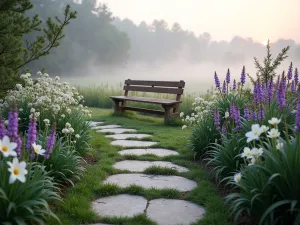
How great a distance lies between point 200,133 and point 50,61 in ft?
108

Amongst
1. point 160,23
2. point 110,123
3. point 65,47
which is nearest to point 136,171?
point 110,123

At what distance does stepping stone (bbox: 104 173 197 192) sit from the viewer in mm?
3529

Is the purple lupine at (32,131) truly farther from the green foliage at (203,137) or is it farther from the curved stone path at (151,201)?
the green foliage at (203,137)

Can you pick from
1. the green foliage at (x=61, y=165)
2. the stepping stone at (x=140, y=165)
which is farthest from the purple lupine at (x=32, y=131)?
the stepping stone at (x=140, y=165)

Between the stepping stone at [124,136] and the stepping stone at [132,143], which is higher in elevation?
the stepping stone at [124,136]

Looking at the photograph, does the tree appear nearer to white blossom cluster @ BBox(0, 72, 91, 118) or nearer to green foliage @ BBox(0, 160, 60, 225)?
white blossom cluster @ BBox(0, 72, 91, 118)

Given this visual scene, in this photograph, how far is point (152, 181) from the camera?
3684mm

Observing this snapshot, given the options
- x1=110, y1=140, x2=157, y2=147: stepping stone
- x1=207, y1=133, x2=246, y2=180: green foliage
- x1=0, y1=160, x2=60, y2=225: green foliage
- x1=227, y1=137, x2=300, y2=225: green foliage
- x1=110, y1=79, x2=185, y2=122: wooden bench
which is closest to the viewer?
x1=0, y1=160, x2=60, y2=225: green foliage

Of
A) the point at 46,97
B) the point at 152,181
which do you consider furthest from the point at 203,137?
the point at 46,97

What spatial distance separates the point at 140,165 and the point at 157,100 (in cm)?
451

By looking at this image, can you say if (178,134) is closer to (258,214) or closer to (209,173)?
(209,173)

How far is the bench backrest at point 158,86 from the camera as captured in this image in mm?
8730

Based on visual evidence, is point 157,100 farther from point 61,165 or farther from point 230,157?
point 61,165

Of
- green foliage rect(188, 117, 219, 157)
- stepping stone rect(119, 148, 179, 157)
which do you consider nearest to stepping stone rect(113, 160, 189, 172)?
stepping stone rect(119, 148, 179, 157)
